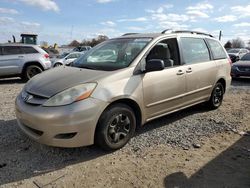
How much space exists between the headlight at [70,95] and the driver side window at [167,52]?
4.62 feet

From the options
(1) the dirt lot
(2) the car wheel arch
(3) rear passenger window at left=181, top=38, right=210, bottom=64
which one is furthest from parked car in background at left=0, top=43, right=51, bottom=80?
(2) the car wheel arch

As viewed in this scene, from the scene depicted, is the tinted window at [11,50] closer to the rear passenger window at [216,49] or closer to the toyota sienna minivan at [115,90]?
the toyota sienna minivan at [115,90]

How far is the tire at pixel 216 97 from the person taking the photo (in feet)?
20.9

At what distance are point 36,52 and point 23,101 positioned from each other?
8793 millimetres

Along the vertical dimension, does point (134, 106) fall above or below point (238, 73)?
above

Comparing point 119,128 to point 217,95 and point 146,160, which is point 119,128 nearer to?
point 146,160

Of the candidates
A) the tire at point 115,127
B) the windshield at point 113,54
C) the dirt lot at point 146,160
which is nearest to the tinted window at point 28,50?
the dirt lot at point 146,160

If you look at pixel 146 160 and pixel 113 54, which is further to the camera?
pixel 113 54

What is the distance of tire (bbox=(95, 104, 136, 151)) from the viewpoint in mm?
3926

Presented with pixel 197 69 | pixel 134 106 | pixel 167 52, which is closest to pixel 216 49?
pixel 197 69

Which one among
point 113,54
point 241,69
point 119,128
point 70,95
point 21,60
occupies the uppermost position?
point 113,54

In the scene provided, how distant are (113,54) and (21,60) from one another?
806 centimetres

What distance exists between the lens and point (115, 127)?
414cm

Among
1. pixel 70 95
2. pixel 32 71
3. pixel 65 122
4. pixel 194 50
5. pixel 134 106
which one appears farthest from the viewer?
pixel 32 71
